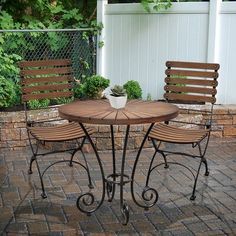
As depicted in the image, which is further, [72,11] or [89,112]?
[72,11]

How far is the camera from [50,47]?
657cm

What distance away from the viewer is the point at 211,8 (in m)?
6.18

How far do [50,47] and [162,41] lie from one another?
148 cm

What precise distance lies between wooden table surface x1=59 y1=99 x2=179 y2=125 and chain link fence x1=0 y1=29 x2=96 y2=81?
2.40m

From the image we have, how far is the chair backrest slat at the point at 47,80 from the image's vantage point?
468cm

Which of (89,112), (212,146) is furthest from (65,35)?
(89,112)

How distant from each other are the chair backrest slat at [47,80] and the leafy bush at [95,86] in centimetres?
125

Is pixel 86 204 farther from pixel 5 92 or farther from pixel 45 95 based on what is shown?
pixel 5 92

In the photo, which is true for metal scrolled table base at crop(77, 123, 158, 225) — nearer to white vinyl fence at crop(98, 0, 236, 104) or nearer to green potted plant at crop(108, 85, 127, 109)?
green potted plant at crop(108, 85, 127, 109)

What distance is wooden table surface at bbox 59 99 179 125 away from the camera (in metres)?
3.40

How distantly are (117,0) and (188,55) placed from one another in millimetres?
1890

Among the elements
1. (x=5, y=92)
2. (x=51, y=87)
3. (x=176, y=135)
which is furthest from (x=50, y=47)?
(x=176, y=135)

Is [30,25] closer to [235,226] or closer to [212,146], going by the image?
[212,146]

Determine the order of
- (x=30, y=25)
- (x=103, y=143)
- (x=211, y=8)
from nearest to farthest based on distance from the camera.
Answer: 1. (x=103, y=143)
2. (x=211, y=8)
3. (x=30, y=25)
